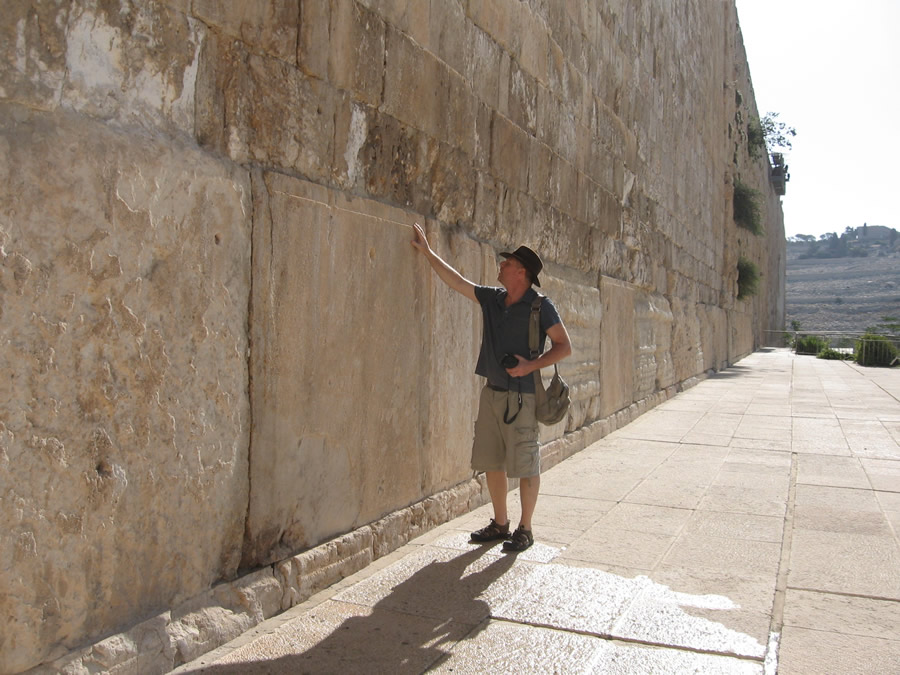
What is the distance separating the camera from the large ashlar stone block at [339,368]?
2.99m

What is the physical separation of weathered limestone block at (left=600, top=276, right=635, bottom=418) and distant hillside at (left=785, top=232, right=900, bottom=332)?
57461 millimetres

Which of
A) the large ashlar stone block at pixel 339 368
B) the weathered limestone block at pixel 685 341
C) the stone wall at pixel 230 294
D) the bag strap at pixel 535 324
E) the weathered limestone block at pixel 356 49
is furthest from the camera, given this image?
the weathered limestone block at pixel 685 341

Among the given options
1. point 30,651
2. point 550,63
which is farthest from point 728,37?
point 30,651

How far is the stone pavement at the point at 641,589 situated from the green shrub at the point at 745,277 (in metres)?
15.7

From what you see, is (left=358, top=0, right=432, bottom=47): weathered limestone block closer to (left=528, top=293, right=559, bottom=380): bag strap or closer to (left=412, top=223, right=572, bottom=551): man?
(left=412, top=223, right=572, bottom=551): man

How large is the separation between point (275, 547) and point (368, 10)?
2.25 m

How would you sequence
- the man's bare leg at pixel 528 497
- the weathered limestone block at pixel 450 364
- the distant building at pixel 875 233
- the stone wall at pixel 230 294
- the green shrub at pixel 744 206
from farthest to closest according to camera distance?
the distant building at pixel 875 233 < the green shrub at pixel 744 206 < the weathered limestone block at pixel 450 364 < the man's bare leg at pixel 528 497 < the stone wall at pixel 230 294

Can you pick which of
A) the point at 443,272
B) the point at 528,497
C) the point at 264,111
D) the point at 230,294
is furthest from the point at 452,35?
the point at 528,497

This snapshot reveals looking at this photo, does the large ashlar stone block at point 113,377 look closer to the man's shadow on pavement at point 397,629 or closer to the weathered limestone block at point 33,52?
the weathered limestone block at point 33,52

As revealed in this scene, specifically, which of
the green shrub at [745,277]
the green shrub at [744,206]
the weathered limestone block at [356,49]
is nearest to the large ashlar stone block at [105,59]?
the weathered limestone block at [356,49]

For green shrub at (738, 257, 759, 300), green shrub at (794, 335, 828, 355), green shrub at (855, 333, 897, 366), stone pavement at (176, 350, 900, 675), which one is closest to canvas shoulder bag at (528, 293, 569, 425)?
stone pavement at (176, 350, 900, 675)

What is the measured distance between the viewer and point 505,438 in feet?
13.2

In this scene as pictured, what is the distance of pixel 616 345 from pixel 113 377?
641 centimetres

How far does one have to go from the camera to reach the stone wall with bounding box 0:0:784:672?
2.15 metres
